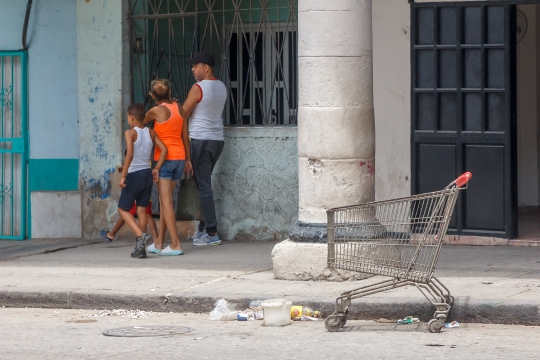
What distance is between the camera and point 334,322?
24.1 ft

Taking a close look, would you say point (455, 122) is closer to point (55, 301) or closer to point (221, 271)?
point (221, 271)

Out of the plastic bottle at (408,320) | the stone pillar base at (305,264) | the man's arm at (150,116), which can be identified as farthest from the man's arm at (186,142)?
the plastic bottle at (408,320)

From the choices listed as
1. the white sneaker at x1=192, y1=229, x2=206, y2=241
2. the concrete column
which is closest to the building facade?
the concrete column

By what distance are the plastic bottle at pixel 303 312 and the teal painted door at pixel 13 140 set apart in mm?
5860

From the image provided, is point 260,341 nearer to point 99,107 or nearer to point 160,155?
point 160,155

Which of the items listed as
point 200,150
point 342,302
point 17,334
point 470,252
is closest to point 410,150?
point 470,252

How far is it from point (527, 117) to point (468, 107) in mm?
3132

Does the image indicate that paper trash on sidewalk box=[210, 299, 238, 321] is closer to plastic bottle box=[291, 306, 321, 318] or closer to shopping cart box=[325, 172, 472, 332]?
plastic bottle box=[291, 306, 321, 318]

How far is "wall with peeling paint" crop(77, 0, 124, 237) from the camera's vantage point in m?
12.5

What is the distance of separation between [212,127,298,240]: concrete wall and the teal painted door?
249 cm

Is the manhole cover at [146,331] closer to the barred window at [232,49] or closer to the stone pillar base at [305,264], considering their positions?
the stone pillar base at [305,264]

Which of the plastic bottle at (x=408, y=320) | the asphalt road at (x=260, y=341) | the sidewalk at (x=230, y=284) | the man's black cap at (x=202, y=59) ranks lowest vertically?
the asphalt road at (x=260, y=341)

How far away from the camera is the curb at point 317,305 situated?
7504mm

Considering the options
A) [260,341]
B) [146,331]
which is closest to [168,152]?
[146,331]
